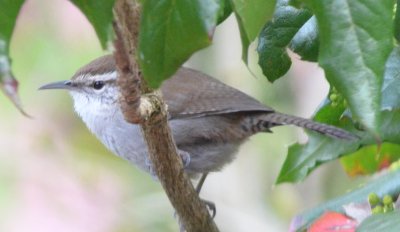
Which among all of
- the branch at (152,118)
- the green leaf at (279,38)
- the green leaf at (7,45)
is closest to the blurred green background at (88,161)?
the branch at (152,118)

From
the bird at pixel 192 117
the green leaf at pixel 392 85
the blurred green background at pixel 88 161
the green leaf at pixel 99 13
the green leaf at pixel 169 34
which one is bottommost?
the blurred green background at pixel 88 161

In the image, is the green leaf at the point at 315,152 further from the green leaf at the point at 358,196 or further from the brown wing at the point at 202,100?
the brown wing at the point at 202,100

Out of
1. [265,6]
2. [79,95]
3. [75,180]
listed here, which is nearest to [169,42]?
[265,6]

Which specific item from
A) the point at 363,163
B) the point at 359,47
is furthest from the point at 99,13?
the point at 363,163

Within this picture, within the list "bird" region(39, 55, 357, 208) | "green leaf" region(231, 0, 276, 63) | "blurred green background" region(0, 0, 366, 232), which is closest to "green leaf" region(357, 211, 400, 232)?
"green leaf" region(231, 0, 276, 63)

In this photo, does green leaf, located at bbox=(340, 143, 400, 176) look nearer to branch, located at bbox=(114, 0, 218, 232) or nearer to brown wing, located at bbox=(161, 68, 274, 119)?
branch, located at bbox=(114, 0, 218, 232)

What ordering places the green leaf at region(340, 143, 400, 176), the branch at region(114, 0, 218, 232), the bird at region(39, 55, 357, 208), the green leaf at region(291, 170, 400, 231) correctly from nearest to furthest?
1. the branch at region(114, 0, 218, 232)
2. the green leaf at region(291, 170, 400, 231)
3. the green leaf at region(340, 143, 400, 176)
4. the bird at region(39, 55, 357, 208)

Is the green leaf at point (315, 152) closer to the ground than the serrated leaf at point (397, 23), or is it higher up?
closer to the ground
